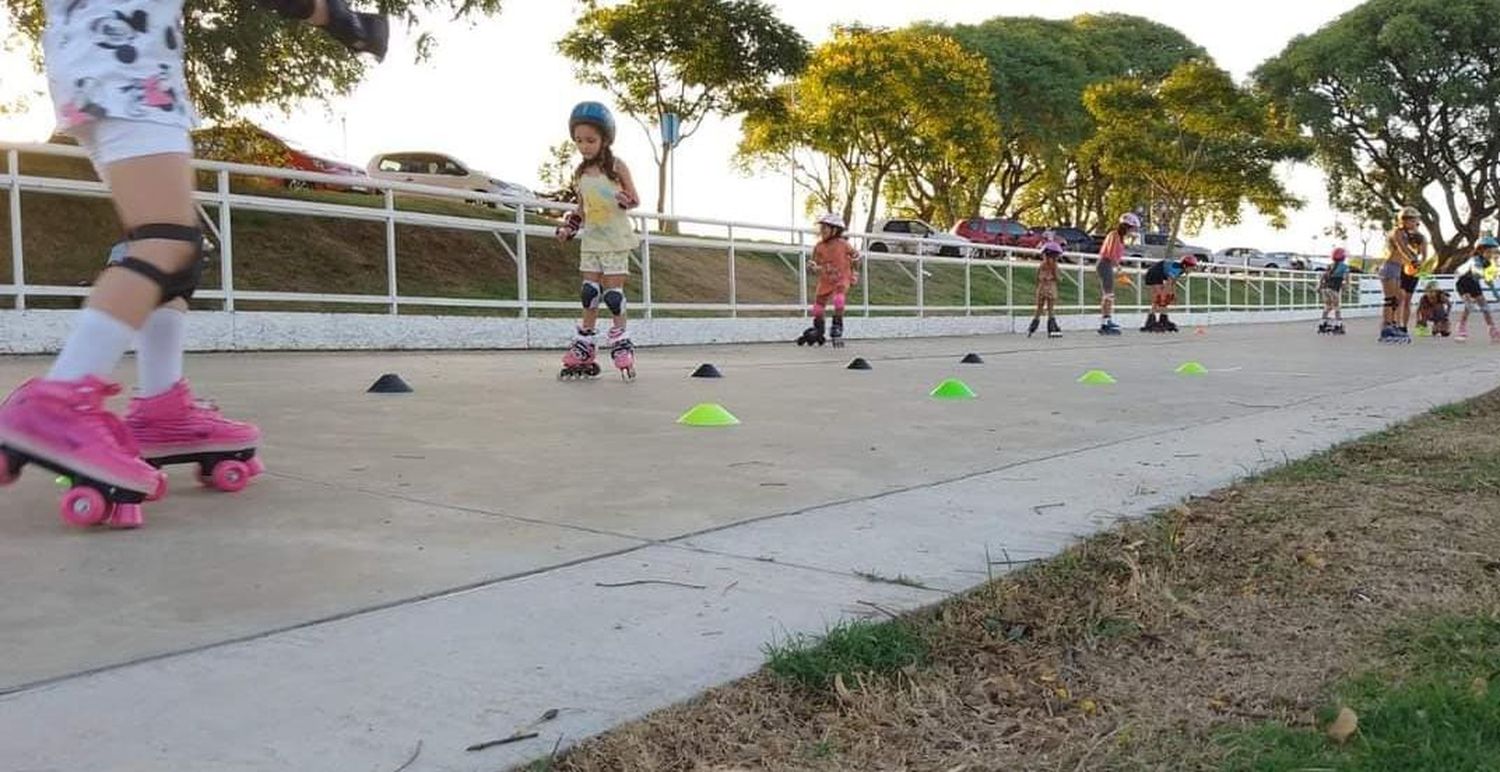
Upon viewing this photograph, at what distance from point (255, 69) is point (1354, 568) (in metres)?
14.8

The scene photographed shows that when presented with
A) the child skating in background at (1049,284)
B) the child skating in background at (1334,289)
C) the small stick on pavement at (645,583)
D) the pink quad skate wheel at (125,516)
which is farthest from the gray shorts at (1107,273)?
the pink quad skate wheel at (125,516)

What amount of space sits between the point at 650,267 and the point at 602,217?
1087 centimetres

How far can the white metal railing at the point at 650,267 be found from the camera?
9.58 m

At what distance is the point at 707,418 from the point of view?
209 inches

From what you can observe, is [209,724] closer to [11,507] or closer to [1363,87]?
[11,507]

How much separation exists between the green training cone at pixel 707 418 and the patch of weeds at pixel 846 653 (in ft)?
10.3

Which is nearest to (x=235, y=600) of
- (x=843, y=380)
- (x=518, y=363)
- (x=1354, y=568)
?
(x=1354, y=568)

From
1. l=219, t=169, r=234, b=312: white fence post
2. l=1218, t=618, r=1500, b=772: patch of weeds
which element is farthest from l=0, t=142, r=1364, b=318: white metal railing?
l=1218, t=618, r=1500, b=772: patch of weeds

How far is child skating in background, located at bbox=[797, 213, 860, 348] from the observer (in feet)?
44.8

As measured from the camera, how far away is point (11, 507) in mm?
3119

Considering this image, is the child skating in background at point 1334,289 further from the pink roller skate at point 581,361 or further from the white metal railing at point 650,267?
the pink roller skate at point 581,361

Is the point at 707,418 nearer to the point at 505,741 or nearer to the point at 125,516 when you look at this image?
the point at 125,516

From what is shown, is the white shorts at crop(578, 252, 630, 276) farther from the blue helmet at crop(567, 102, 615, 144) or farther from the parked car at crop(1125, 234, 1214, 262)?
the parked car at crop(1125, 234, 1214, 262)

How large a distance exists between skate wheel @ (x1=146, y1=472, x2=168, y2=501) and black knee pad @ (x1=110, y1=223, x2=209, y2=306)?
455 mm
